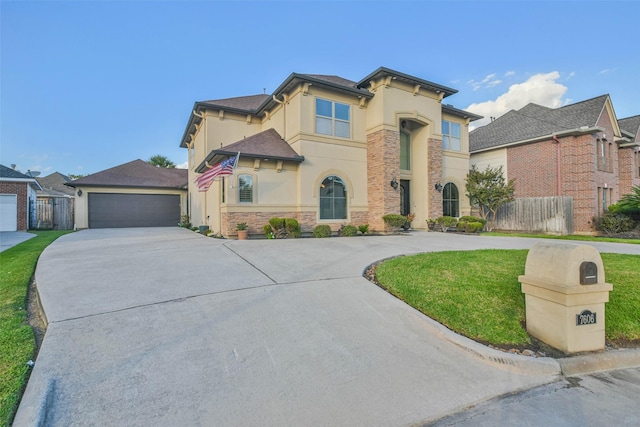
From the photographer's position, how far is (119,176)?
21.6m

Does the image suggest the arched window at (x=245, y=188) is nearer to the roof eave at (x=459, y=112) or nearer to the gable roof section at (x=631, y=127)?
the roof eave at (x=459, y=112)

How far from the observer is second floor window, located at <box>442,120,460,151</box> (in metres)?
17.7

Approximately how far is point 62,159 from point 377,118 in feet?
99.5

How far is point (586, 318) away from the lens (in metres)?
3.34

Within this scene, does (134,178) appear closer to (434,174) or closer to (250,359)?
(434,174)

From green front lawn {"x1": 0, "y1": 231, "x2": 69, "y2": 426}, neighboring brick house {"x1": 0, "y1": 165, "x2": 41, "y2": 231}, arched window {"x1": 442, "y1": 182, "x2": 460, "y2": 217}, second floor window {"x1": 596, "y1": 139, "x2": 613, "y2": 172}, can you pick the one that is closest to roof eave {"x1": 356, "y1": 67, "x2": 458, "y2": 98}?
arched window {"x1": 442, "y1": 182, "x2": 460, "y2": 217}

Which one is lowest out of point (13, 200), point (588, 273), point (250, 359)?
point (250, 359)

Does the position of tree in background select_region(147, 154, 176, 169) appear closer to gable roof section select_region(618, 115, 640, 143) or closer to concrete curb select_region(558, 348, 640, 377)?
concrete curb select_region(558, 348, 640, 377)

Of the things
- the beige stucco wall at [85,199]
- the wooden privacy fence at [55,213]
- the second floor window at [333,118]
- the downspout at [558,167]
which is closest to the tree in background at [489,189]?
the downspout at [558,167]

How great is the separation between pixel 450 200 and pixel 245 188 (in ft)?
40.3

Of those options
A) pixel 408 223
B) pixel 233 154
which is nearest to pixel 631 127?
pixel 408 223

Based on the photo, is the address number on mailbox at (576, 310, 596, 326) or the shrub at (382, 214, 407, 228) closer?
the address number on mailbox at (576, 310, 596, 326)

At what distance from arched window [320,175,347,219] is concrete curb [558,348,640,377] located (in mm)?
11036

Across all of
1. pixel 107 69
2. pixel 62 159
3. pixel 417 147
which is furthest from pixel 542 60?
pixel 62 159
